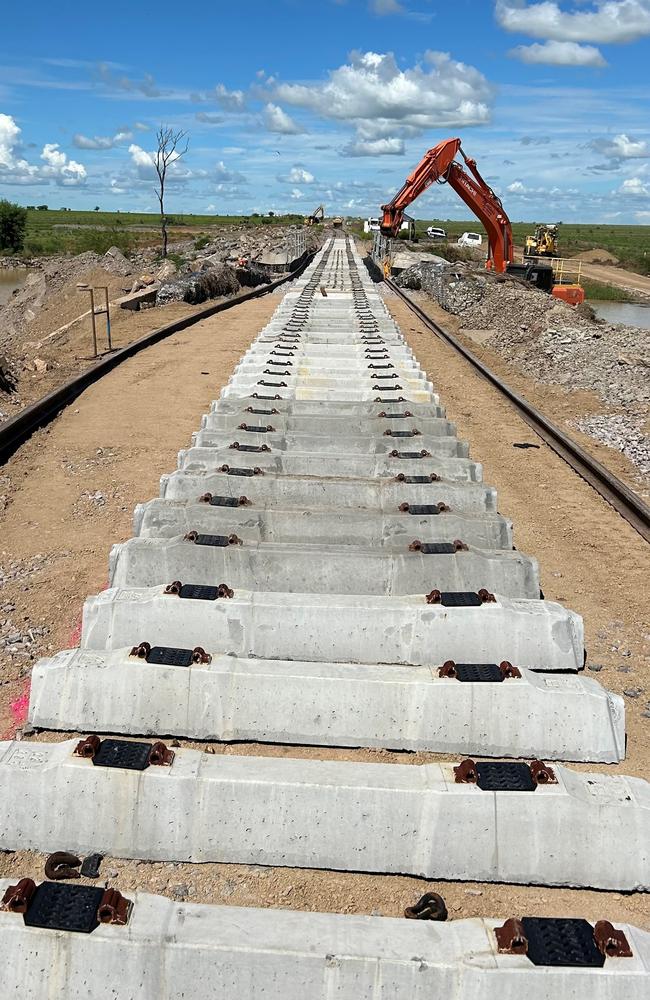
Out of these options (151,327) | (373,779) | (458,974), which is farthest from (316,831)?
(151,327)

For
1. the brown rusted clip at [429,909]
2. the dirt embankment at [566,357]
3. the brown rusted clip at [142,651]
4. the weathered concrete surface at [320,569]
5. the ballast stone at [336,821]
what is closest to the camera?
the brown rusted clip at [429,909]

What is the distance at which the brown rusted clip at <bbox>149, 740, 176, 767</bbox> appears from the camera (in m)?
3.61

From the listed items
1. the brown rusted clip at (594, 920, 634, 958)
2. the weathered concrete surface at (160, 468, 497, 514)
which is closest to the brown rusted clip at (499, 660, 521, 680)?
the brown rusted clip at (594, 920, 634, 958)

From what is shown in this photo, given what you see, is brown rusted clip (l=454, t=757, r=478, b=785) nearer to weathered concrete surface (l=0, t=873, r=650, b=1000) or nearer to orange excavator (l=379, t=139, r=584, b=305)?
weathered concrete surface (l=0, t=873, r=650, b=1000)

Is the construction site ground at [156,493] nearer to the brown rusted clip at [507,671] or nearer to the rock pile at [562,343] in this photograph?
the brown rusted clip at [507,671]

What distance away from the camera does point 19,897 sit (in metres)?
2.97

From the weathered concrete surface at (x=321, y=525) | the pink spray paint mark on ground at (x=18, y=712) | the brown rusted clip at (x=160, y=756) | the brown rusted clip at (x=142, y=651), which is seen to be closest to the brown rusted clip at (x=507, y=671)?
the weathered concrete surface at (x=321, y=525)

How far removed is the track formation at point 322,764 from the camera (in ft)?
9.50

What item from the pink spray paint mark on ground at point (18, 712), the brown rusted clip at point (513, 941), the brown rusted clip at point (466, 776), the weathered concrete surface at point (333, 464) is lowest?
the pink spray paint mark on ground at point (18, 712)

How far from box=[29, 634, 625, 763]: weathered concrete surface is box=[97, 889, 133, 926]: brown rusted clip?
4.19 feet

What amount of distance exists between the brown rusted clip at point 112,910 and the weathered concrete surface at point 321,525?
124 inches

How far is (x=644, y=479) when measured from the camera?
9.09 metres

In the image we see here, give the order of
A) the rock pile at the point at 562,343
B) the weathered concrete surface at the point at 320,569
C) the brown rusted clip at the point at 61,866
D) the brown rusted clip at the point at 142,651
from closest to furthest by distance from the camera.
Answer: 1. the brown rusted clip at the point at 61,866
2. the brown rusted clip at the point at 142,651
3. the weathered concrete surface at the point at 320,569
4. the rock pile at the point at 562,343

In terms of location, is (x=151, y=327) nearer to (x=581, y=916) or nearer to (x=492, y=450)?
(x=492, y=450)
